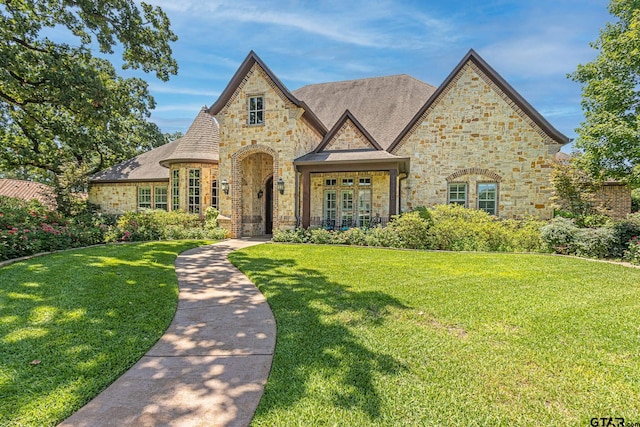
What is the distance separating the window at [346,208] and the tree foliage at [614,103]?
9.04m

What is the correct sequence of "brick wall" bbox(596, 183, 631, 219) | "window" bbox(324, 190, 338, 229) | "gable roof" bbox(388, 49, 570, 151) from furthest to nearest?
1. "window" bbox(324, 190, 338, 229)
2. "brick wall" bbox(596, 183, 631, 219)
3. "gable roof" bbox(388, 49, 570, 151)

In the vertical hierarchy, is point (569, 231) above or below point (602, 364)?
above

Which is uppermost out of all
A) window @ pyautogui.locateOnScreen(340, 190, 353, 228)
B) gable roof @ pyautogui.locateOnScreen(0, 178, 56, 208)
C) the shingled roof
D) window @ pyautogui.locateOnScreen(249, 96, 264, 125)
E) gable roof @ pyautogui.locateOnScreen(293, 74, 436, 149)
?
gable roof @ pyautogui.locateOnScreen(293, 74, 436, 149)

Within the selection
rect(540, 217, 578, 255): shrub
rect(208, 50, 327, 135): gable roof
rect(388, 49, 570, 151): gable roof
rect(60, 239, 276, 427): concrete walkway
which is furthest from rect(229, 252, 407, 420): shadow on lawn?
rect(388, 49, 570, 151): gable roof

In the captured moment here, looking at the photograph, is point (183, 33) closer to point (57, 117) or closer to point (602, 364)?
point (57, 117)

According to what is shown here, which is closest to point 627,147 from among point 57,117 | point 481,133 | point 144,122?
point 481,133

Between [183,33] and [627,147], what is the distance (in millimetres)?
17506

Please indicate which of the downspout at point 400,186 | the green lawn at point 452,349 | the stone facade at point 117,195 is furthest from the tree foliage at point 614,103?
the stone facade at point 117,195

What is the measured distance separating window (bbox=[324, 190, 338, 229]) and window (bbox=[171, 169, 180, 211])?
7741 mm

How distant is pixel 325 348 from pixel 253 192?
13.8 meters

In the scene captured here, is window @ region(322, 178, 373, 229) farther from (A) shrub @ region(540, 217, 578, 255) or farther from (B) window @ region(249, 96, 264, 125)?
(A) shrub @ region(540, 217, 578, 255)

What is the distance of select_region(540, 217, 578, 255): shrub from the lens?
1059cm

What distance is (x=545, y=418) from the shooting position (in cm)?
246

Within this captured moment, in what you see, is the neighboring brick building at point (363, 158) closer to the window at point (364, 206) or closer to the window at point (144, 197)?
the window at point (364, 206)
